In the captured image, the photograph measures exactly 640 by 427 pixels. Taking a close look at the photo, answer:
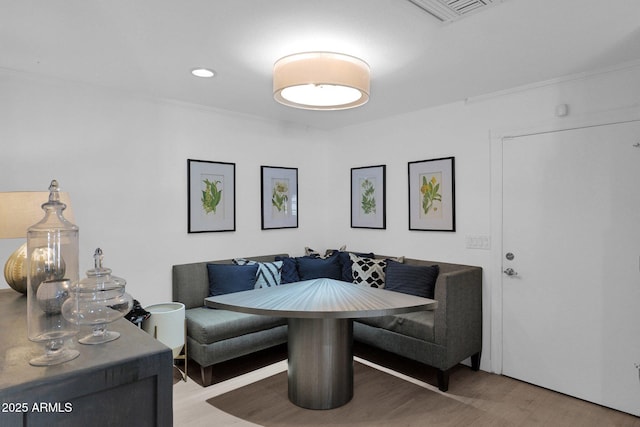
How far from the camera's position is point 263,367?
3.40 m

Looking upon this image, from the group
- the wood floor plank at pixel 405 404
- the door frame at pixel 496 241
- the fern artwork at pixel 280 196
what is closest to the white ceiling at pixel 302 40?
the door frame at pixel 496 241

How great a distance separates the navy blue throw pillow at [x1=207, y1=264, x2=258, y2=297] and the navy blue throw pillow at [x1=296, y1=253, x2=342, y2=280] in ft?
1.86

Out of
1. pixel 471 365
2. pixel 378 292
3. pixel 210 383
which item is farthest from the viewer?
pixel 471 365

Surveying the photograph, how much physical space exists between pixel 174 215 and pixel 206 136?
841mm

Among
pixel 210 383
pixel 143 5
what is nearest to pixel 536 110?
pixel 143 5

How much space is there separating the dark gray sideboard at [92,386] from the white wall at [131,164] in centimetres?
242

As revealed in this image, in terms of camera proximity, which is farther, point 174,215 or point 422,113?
point 422,113

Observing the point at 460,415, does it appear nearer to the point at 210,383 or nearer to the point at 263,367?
the point at 263,367

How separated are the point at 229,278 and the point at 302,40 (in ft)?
7.27

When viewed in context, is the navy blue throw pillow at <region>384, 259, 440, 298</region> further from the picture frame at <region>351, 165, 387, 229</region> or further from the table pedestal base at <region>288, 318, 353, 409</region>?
the table pedestal base at <region>288, 318, 353, 409</region>

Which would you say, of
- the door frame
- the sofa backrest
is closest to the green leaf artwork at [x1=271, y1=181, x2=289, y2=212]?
the sofa backrest

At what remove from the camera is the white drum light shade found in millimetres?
2904

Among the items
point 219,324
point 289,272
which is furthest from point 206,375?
point 289,272

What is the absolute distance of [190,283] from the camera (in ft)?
11.7
